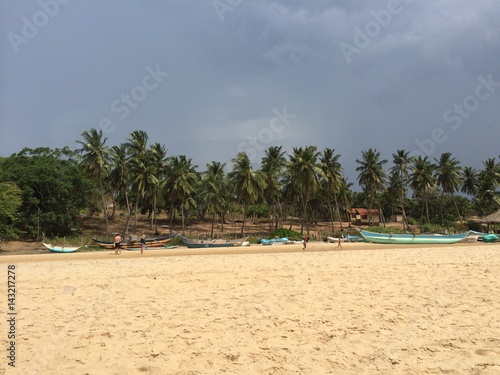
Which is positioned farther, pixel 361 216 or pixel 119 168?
pixel 361 216

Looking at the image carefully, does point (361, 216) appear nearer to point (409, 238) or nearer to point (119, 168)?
point (409, 238)

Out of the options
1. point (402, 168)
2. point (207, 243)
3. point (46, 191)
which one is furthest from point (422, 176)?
point (46, 191)

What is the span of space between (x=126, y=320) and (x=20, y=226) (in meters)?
42.5

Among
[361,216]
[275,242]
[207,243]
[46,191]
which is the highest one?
[46,191]

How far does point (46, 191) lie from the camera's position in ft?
146

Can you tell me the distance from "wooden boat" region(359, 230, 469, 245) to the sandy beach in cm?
2459

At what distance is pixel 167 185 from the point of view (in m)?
50.2

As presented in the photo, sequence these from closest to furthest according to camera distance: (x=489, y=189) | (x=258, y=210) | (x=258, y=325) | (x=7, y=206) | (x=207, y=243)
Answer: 1. (x=258, y=325)
2. (x=7, y=206)
3. (x=207, y=243)
4. (x=489, y=189)
5. (x=258, y=210)

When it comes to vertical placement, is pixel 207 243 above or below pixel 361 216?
below

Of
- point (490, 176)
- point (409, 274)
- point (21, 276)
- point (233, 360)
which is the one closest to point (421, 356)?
point (233, 360)

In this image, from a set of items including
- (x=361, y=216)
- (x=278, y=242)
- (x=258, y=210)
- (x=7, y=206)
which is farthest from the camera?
(x=361, y=216)

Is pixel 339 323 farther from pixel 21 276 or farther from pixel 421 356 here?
pixel 21 276

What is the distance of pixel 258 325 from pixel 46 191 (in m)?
44.7

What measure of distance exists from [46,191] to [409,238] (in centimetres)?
4042
